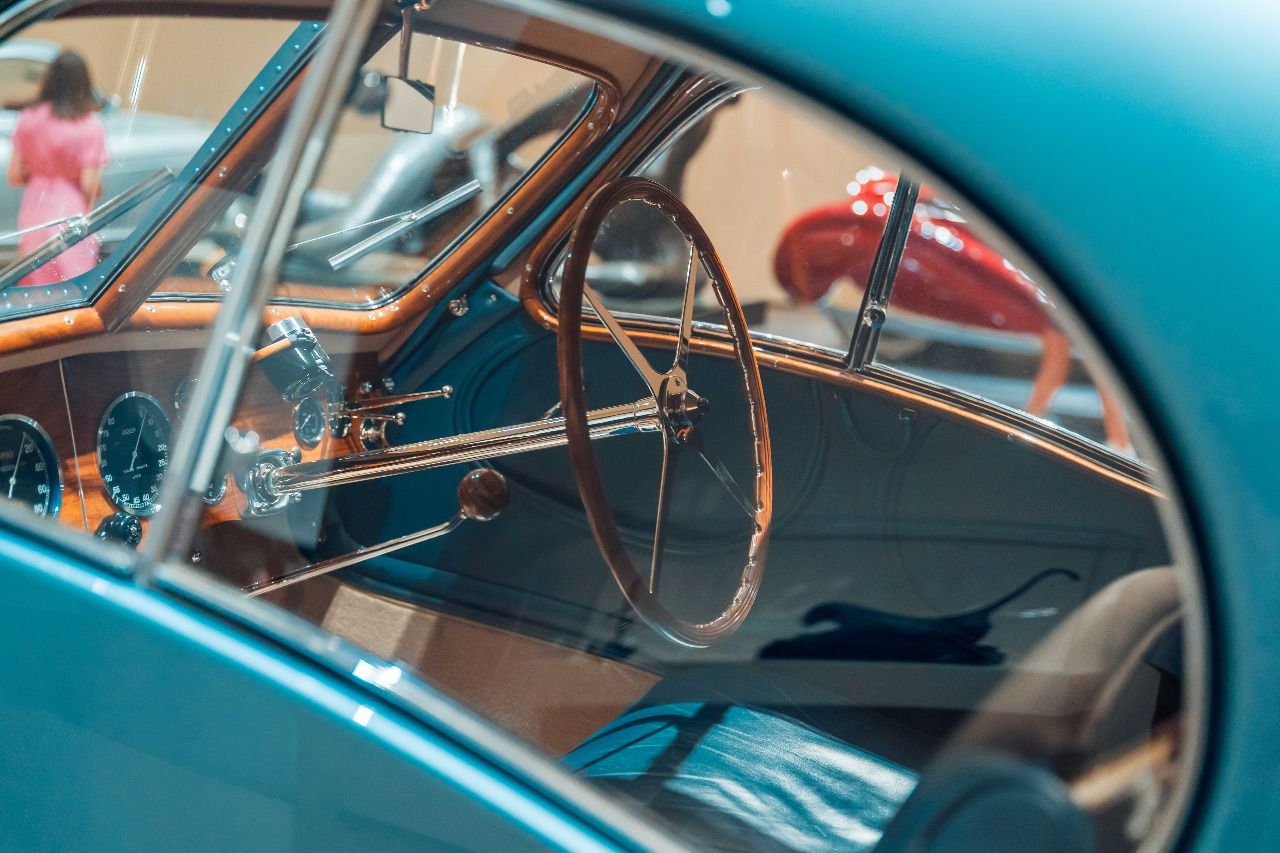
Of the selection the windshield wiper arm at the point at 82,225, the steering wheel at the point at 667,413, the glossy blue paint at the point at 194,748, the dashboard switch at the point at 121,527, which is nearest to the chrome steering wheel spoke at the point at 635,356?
the steering wheel at the point at 667,413

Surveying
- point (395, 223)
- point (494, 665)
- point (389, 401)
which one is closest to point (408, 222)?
point (395, 223)

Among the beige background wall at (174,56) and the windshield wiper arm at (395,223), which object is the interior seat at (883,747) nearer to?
the windshield wiper arm at (395,223)

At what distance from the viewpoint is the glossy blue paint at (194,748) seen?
32.0 inches

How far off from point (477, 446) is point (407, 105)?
64cm

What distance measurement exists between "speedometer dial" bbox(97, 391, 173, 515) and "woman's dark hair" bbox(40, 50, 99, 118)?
332 mm

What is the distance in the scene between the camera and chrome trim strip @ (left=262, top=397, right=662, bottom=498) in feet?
5.04

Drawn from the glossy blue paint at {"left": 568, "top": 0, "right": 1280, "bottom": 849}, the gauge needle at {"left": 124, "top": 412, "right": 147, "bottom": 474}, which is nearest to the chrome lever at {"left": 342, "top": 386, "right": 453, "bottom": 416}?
the gauge needle at {"left": 124, "top": 412, "right": 147, "bottom": 474}

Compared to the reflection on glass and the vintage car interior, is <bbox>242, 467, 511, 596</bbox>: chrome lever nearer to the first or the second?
the vintage car interior

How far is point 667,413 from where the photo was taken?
168 centimetres

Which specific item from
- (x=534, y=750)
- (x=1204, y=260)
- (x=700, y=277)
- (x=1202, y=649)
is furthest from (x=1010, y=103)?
(x=700, y=277)

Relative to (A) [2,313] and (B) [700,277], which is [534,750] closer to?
(A) [2,313]

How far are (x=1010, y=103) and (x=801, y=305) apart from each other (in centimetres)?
156

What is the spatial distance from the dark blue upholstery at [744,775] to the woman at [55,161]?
854 mm

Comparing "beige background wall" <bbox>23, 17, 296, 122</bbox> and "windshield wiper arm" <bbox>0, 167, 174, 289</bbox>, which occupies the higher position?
"beige background wall" <bbox>23, 17, 296, 122</bbox>
